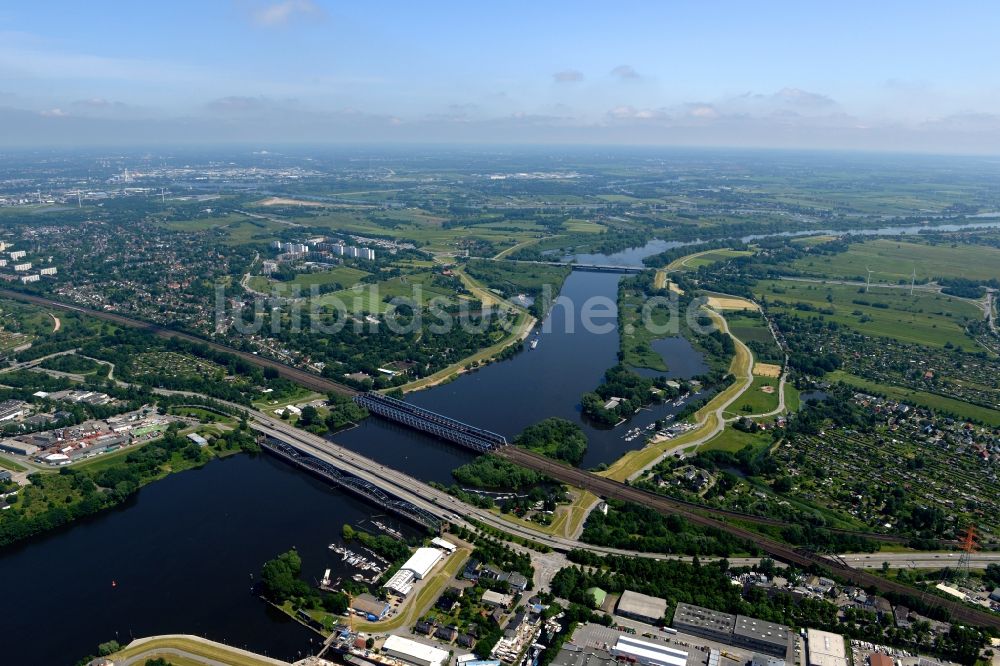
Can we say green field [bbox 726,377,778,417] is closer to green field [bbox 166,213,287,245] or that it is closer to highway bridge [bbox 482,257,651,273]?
highway bridge [bbox 482,257,651,273]

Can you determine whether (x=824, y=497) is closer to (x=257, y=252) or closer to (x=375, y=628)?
(x=375, y=628)

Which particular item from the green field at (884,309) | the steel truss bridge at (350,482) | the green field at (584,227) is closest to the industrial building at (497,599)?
the steel truss bridge at (350,482)

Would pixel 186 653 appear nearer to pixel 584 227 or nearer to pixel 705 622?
pixel 705 622

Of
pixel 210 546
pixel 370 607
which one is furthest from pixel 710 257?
pixel 370 607

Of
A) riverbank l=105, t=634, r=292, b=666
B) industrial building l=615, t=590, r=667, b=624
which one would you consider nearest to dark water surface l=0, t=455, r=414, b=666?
riverbank l=105, t=634, r=292, b=666

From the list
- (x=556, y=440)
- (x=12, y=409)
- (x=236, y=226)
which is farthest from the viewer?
(x=236, y=226)

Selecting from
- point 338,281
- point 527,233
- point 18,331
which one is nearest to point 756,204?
point 527,233

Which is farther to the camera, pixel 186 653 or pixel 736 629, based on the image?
pixel 736 629
